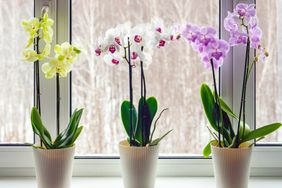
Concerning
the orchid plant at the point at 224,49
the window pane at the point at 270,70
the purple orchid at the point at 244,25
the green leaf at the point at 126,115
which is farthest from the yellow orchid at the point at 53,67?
the window pane at the point at 270,70

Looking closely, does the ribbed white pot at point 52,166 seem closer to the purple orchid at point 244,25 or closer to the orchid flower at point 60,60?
the orchid flower at point 60,60

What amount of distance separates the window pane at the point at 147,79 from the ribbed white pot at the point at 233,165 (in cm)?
26

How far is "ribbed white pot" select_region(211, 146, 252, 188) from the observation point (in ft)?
3.75

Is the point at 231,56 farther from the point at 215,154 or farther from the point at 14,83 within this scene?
the point at 14,83

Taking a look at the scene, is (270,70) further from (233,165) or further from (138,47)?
(138,47)

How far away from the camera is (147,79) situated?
140 centimetres

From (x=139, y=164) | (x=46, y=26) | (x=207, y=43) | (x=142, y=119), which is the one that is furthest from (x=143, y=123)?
(x=46, y=26)

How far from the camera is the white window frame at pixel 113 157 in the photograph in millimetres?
1361

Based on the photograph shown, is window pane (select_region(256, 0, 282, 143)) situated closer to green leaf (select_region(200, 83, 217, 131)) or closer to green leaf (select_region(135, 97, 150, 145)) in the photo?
green leaf (select_region(200, 83, 217, 131))

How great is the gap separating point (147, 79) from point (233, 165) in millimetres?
467

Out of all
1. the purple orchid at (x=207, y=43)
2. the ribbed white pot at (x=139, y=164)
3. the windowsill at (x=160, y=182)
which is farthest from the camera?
the windowsill at (x=160, y=182)

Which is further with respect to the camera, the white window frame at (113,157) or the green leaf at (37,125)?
the white window frame at (113,157)

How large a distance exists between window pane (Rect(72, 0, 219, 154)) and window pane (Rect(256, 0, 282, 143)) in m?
0.19

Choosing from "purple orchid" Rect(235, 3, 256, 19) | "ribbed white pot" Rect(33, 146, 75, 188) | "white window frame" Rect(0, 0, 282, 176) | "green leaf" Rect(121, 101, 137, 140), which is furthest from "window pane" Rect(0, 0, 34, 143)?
"purple orchid" Rect(235, 3, 256, 19)
